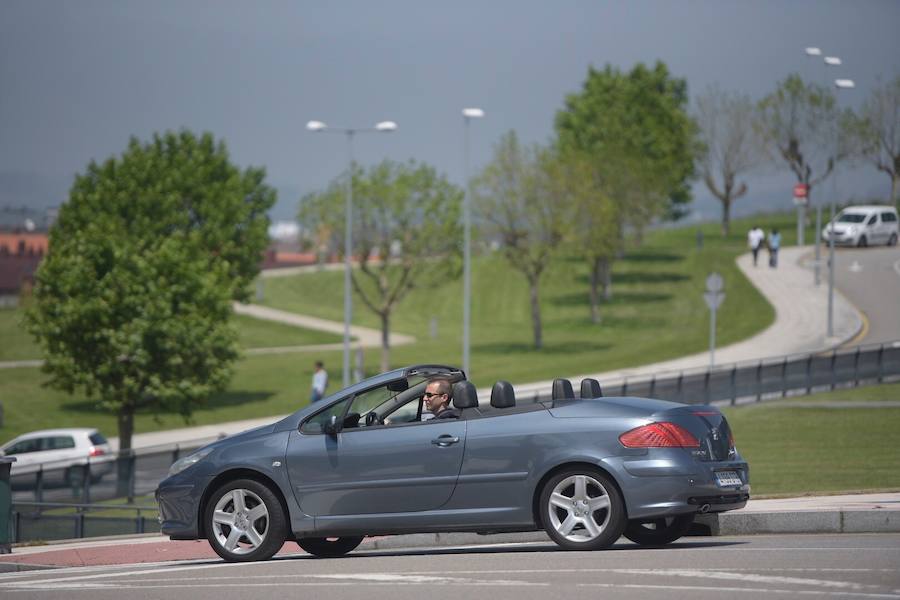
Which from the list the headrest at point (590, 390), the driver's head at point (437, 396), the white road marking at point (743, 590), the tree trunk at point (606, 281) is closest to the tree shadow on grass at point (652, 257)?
the tree trunk at point (606, 281)

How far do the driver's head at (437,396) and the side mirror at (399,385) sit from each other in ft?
0.90

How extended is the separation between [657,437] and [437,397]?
1819mm

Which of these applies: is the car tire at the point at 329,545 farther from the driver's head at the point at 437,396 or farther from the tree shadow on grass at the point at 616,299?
the tree shadow on grass at the point at 616,299

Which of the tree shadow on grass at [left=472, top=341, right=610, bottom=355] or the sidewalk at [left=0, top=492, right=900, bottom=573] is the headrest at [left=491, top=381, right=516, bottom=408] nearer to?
the sidewalk at [left=0, top=492, right=900, bottom=573]

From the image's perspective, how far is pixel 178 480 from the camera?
1188 cm

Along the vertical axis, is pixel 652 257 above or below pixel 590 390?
above

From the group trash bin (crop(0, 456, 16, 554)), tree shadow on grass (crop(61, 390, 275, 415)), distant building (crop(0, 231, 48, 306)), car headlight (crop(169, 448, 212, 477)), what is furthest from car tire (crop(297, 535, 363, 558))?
distant building (crop(0, 231, 48, 306))

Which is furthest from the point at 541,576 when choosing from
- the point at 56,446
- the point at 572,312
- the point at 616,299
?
Answer: the point at 616,299

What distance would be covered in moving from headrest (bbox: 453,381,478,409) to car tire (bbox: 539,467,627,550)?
0.92 m

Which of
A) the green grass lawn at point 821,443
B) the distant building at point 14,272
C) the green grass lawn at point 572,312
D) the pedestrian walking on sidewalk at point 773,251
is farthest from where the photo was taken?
the distant building at point 14,272

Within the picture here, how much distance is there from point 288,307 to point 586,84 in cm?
2802

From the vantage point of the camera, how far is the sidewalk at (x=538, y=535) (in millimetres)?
12000

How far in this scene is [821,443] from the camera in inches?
1067

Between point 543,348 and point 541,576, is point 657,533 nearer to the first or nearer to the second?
point 541,576
